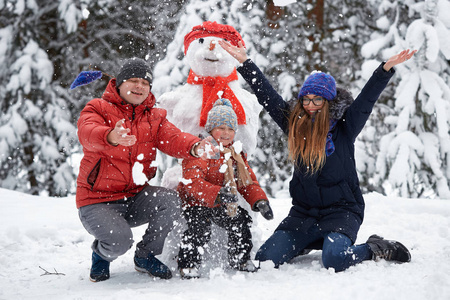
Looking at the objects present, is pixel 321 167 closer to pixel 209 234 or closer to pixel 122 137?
pixel 209 234

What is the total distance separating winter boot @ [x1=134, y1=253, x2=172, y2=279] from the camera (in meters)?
2.72

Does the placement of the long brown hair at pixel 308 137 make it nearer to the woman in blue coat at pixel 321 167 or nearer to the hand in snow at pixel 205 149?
the woman in blue coat at pixel 321 167

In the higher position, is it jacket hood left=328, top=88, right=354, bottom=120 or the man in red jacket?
jacket hood left=328, top=88, right=354, bottom=120

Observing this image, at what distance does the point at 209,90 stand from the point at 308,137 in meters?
0.85

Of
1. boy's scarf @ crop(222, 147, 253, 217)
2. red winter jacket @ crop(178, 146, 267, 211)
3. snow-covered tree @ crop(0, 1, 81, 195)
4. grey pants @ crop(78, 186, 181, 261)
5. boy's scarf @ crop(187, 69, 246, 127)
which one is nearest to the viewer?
grey pants @ crop(78, 186, 181, 261)

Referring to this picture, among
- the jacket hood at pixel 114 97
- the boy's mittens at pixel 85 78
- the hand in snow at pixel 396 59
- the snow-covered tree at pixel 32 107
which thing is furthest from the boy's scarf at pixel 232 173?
the snow-covered tree at pixel 32 107

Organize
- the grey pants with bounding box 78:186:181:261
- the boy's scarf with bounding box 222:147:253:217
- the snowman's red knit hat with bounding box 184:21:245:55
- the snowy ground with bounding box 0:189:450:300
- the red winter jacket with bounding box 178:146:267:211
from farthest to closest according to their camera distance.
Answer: the snowman's red knit hat with bounding box 184:21:245:55
the boy's scarf with bounding box 222:147:253:217
the red winter jacket with bounding box 178:146:267:211
the grey pants with bounding box 78:186:181:261
the snowy ground with bounding box 0:189:450:300

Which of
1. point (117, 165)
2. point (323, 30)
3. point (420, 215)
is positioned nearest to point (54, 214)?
point (117, 165)

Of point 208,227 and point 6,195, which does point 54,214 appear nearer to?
point 6,195

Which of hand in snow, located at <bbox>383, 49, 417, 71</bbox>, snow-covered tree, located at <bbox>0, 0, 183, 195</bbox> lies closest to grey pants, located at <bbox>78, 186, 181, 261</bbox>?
hand in snow, located at <bbox>383, 49, 417, 71</bbox>

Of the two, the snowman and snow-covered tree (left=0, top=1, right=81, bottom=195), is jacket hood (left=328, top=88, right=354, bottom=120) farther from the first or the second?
snow-covered tree (left=0, top=1, right=81, bottom=195)

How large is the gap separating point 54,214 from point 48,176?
13.0ft

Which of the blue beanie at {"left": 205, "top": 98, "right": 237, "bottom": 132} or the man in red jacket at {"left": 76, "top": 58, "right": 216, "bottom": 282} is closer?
the man in red jacket at {"left": 76, "top": 58, "right": 216, "bottom": 282}

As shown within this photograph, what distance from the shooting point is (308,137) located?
311 centimetres
